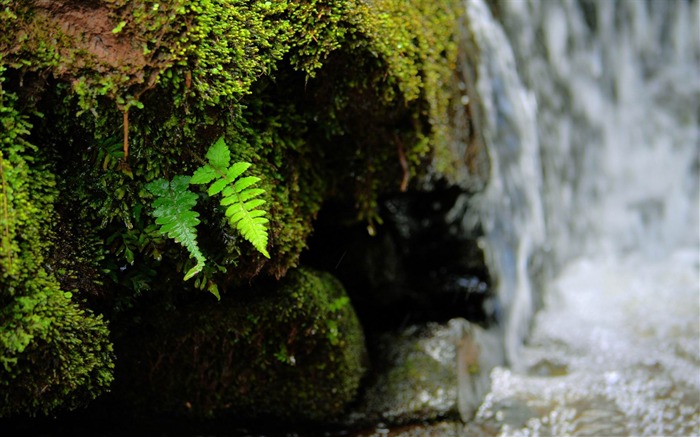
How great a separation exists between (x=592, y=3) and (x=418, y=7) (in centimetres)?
440

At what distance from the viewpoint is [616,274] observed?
669 cm

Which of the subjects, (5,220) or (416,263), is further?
(416,263)

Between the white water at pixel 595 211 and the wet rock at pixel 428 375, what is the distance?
162mm

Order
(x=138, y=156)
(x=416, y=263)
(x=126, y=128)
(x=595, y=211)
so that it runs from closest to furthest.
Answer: (x=126, y=128)
(x=138, y=156)
(x=416, y=263)
(x=595, y=211)

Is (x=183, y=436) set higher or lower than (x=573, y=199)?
lower

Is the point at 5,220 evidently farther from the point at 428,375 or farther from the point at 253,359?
the point at 428,375

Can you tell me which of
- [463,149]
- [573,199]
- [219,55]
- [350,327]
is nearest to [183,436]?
[350,327]

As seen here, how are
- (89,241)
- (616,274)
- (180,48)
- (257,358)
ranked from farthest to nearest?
(616,274) → (257,358) → (89,241) → (180,48)

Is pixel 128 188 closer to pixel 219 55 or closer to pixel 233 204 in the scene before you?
pixel 233 204

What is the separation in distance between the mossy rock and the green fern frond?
58 cm

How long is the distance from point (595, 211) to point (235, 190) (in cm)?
599

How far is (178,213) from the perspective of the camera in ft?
7.46

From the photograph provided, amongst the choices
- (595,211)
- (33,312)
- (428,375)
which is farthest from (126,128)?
(595,211)

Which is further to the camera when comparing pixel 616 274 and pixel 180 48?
pixel 616 274
